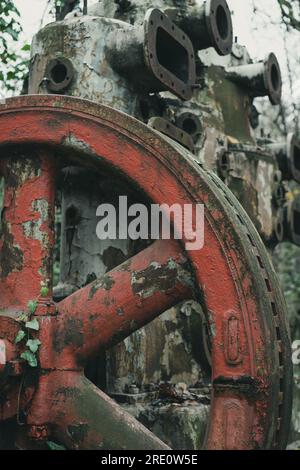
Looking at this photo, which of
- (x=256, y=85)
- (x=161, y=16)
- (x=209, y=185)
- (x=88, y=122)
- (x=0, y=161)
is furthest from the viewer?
(x=256, y=85)

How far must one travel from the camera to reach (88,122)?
2.80 m

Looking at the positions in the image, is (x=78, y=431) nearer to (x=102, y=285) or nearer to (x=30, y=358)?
(x=30, y=358)

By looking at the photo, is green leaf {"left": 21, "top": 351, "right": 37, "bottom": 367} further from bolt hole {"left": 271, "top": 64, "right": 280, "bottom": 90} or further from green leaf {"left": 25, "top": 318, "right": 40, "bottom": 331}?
bolt hole {"left": 271, "top": 64, "right": 280, "bottom": 90}

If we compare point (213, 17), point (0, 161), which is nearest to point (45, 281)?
point (0, 161)

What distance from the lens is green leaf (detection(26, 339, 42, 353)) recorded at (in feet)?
8.91

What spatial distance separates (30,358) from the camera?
2.71 m

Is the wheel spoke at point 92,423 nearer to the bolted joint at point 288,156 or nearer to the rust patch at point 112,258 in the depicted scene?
the rust patch at point 112,258

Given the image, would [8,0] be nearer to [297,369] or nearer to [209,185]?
[209,185]

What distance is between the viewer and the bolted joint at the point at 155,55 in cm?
345

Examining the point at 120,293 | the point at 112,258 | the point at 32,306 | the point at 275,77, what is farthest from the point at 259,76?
the point at 32,306

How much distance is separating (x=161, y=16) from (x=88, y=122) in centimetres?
98

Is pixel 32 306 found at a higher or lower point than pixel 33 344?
higher

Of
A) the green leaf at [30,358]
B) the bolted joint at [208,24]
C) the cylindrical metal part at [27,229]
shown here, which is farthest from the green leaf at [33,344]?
the bolted joint at [208,24]

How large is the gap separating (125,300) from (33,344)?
392mm
